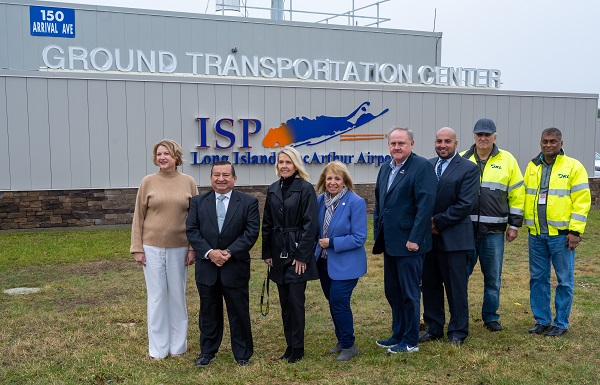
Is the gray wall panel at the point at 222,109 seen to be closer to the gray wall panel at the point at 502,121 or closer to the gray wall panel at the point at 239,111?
the gray wall panel at the point at 239,111

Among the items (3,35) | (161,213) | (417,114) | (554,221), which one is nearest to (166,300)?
(161,213)

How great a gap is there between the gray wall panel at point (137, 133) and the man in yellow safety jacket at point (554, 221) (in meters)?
9.56

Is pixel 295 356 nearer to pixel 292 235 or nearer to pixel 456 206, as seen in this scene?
pixel 292 235

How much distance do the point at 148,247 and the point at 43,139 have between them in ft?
29.1

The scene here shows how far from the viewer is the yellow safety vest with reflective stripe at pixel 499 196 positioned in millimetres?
6422

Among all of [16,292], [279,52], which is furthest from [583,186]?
[279,52]

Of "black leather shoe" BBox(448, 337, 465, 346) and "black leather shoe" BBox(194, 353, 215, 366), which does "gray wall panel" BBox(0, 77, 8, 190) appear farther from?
"black leather shoe" BBox(448, 337, 465, 346)

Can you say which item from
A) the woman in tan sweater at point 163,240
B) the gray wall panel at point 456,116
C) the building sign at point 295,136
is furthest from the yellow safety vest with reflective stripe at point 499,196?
the gray wall panel at point 456,116

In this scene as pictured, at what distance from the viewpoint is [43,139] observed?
13.6 meters

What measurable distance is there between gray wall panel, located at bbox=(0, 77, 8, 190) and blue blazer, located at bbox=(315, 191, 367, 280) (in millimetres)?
9904

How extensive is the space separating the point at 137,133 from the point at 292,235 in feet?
31.3

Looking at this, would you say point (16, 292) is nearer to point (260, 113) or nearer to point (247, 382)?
point (247, 382)

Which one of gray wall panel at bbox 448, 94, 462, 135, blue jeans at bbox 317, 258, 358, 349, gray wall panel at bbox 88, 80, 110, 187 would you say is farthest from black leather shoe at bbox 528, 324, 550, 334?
gray wall panel at bbox 448, 94, 462, 135

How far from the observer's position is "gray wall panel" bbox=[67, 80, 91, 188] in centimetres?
1377
